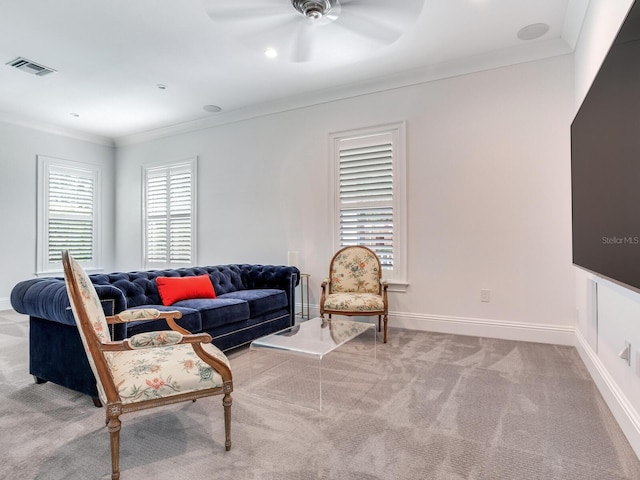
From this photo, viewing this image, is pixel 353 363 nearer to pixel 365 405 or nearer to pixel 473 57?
pixel 365 405

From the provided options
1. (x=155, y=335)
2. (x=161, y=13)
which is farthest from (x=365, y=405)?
(x=161, y=13)

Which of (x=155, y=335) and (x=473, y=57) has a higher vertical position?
(x=473, y=57)

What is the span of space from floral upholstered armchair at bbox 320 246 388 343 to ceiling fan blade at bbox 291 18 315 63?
6.99 ft

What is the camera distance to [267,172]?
208 inches

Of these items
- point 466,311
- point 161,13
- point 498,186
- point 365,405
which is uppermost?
point 161,13

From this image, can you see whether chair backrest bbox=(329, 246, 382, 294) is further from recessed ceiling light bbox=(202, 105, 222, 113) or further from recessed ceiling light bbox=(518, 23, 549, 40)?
recessed ceiling light bbox=(202, 105, 222, 113)

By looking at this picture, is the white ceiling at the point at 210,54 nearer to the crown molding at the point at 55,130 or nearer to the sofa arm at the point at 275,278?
the crown molding at the point at 55,130

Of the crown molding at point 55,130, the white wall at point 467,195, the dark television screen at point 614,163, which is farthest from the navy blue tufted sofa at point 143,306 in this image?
the crown molding at point 55,130

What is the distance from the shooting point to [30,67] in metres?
4.08

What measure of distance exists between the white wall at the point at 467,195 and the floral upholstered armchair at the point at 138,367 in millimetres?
2875

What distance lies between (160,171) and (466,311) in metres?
5.26

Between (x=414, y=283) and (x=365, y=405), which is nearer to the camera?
(x=365, y=405)

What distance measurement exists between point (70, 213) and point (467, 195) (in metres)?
6.21

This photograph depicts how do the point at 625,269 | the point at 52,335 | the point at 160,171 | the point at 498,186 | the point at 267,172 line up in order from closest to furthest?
the point at 625,269, the point at 52,335, the point at 498,186, the point at 267,172, the point at 160,171
